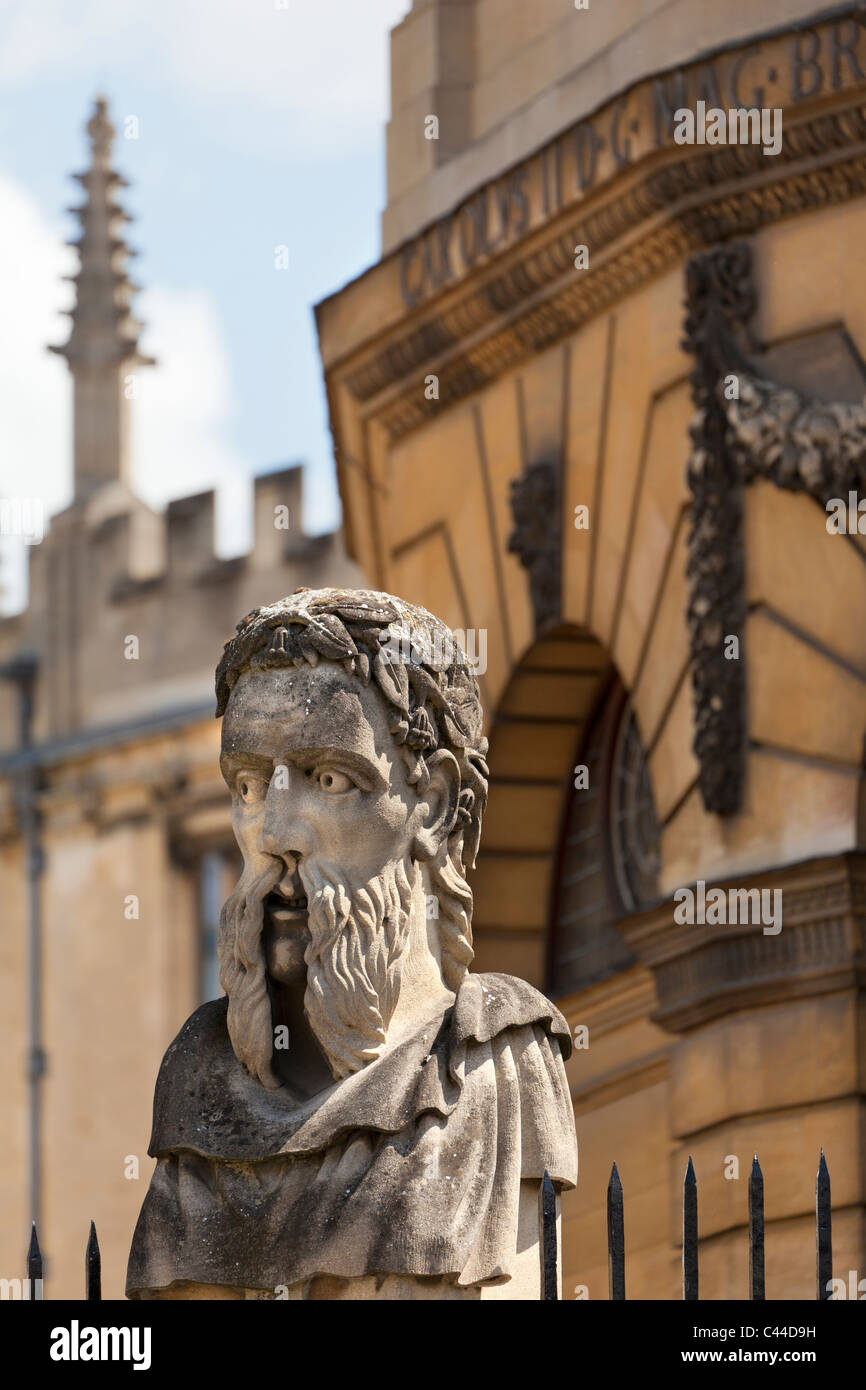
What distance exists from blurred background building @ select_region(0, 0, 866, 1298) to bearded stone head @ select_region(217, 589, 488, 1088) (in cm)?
775

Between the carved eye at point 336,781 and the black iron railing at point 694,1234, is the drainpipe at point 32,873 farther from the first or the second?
the black iron railing at point 694,1234

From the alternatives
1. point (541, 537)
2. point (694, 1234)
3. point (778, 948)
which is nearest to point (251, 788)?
point (694, 1234)

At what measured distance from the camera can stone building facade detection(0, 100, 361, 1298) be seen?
38.2 metres

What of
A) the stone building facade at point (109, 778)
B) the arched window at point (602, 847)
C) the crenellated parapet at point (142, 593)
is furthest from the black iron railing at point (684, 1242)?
the crenellated parapet at point (142, 593)

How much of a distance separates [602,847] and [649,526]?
7.34ft

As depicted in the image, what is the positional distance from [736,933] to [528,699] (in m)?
3.01

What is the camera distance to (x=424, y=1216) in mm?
7312

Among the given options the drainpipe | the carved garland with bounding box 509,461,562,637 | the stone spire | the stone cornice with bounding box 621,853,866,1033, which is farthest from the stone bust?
the stone spire

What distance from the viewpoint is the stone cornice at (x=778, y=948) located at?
51.5 ft

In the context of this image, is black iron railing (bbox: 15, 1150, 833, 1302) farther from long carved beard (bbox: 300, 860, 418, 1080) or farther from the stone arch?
the stone arch

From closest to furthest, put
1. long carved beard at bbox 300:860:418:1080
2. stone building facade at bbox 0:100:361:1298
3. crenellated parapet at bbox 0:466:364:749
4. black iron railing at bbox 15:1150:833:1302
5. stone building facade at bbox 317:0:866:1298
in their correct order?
1. black iron railing at bbox 15:1150:833:1302
2. long carved beard at bbox 300:860:418:1080
3. stone building facade at bbox 317:0:866:1298
4. crenellated parapet at bbox 0:466:364:749
5. stone building facade at bbox 0:100:361:1298

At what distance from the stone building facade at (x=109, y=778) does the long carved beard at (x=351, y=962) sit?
2895 centimetres

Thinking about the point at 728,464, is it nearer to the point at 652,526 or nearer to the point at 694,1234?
the point at 652,526

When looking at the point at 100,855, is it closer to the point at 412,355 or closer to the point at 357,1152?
the point at 412,355
